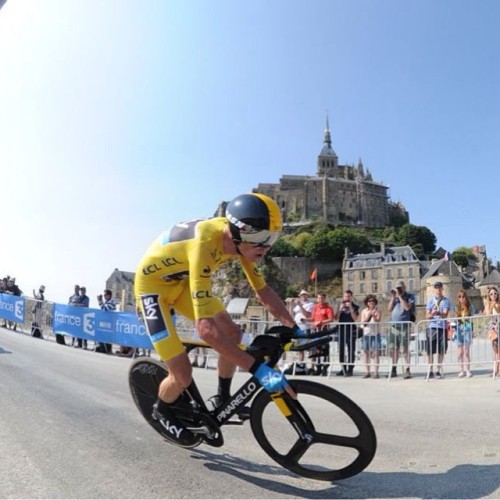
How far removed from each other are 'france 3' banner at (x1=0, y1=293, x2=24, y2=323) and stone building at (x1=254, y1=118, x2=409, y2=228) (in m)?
119

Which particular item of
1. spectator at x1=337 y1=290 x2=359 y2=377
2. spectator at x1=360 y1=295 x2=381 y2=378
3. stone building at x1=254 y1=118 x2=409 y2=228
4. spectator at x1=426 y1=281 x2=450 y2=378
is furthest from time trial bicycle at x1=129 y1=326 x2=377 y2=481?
stone building at x1=254 y1=118 x2=409 y2=228

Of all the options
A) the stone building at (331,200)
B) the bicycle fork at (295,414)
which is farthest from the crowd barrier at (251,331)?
the stone building at (331,200)

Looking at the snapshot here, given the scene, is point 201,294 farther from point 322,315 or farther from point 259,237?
point 322,315

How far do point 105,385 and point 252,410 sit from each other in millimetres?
4273

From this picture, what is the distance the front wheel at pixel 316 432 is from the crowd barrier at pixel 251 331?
14.9ft

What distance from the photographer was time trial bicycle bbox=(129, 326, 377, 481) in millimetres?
3264

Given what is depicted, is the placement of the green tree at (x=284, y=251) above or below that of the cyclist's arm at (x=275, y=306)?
above

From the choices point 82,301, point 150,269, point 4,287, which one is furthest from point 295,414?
point 4,287

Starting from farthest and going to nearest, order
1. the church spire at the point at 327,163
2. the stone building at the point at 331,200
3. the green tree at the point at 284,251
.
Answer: the church spire at the point at 327,163 → the stone building at the point at 331,200 → the green tree at the point at 284,251

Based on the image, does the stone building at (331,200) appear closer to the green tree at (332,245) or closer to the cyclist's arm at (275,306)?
the green tree at (332,245)

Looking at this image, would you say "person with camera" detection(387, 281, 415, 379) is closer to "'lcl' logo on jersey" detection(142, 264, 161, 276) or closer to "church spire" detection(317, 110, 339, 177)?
"'lcl' logo on jersey" detection(142, 264, 161, 276)

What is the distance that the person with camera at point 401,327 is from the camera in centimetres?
969

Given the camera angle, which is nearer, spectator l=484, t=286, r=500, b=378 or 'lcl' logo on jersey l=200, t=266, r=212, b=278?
'lcl' logo on jersey l=200, t=266, r=212, b=278

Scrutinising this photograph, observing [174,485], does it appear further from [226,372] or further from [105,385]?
[105,385]
